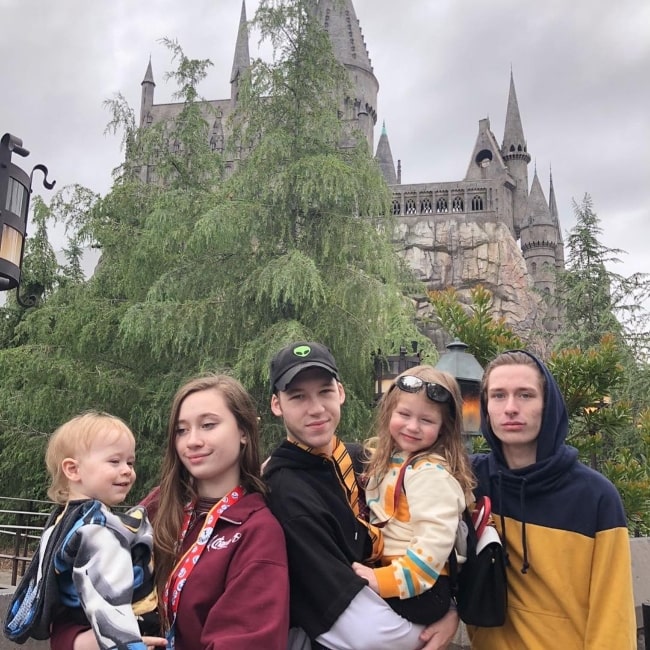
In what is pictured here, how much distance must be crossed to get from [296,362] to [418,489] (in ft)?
1.56

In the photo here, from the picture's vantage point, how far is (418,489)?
5.51 ft

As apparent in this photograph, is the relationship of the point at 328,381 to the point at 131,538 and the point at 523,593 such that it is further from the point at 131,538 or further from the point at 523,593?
the point at 523,593

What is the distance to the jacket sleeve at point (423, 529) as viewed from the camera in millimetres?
1550

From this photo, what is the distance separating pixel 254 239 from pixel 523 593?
7472 mm

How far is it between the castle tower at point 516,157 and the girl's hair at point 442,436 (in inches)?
1816

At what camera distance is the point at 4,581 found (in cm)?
922

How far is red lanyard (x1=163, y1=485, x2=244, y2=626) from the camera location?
152 centimetres

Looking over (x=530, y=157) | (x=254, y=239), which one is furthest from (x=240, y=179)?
(x=530, y=157)

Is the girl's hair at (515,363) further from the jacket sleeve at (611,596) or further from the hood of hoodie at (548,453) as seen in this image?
the jacket sleeve at (611,596)

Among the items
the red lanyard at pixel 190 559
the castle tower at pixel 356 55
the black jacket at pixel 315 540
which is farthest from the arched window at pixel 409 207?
the red lanyard at pixel 190 559

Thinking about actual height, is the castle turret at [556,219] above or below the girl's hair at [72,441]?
above

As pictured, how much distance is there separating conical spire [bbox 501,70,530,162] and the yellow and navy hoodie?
49.7 m

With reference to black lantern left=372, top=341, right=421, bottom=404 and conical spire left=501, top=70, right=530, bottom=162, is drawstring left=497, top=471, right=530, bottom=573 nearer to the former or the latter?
black lantern left=372, top=341, right=421, bottom=404

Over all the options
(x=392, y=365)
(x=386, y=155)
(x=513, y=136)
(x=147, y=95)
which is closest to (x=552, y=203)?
(x=513, y=136)
